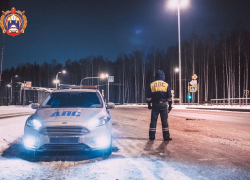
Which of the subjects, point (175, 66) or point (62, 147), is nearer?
point (62, 147)

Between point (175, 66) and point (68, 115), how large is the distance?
57.1m

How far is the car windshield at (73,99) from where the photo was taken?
6297 mm

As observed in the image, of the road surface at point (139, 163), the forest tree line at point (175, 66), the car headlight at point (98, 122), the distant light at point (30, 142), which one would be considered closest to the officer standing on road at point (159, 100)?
the road surface at point (139, 163)

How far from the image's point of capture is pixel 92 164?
14.3ft

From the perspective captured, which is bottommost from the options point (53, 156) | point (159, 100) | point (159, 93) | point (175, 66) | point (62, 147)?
point (53, 156)

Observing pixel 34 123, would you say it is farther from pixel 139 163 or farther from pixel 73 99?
pixel 139 163

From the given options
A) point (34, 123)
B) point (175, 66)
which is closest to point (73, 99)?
point (34, 123)

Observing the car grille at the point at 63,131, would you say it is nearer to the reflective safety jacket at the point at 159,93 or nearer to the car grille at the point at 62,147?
the car grille at the point at 62,147

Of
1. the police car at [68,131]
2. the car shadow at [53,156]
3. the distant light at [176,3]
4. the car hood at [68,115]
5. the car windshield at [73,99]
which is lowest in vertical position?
the car shadow at [53,156]

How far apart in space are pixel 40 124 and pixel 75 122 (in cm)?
67

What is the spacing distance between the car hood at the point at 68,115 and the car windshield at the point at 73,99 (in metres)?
0.92

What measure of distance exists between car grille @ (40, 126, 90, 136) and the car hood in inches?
4.6

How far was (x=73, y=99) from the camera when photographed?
259 inches

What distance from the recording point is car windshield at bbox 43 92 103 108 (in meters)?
6.30
